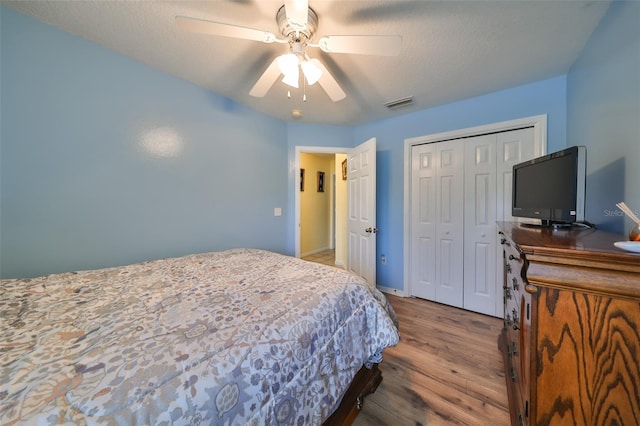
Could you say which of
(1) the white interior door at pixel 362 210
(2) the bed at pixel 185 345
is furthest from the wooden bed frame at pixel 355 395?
(1) the white interior door at pixel 362 210

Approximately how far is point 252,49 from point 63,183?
154 cm

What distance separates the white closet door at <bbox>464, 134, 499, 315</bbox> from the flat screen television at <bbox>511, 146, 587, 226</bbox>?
0.80m

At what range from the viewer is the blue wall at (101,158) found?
4.24ft

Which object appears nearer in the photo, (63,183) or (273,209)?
(63,183)

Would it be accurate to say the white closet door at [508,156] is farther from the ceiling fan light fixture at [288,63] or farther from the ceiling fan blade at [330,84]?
the ceiling fan light fixture at [288,63]

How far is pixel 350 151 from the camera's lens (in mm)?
2967

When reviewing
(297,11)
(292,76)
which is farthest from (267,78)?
(297,11)

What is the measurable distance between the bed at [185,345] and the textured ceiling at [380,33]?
153cm

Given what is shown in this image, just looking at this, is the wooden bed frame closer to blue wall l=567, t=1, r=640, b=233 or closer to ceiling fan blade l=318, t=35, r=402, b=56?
blue wall l=567, t=1, r=640, b=233

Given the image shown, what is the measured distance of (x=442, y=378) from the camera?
147 cm

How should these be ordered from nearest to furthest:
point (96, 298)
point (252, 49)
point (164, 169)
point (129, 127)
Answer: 1. point (96, 298)
2. point (252, 49)
3. point (129, 127)
4. point (164, 169)

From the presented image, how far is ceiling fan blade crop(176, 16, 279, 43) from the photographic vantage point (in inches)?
40.9

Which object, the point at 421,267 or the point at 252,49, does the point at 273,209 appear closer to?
the point at 252,49

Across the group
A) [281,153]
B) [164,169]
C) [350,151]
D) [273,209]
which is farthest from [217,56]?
[350,151]
